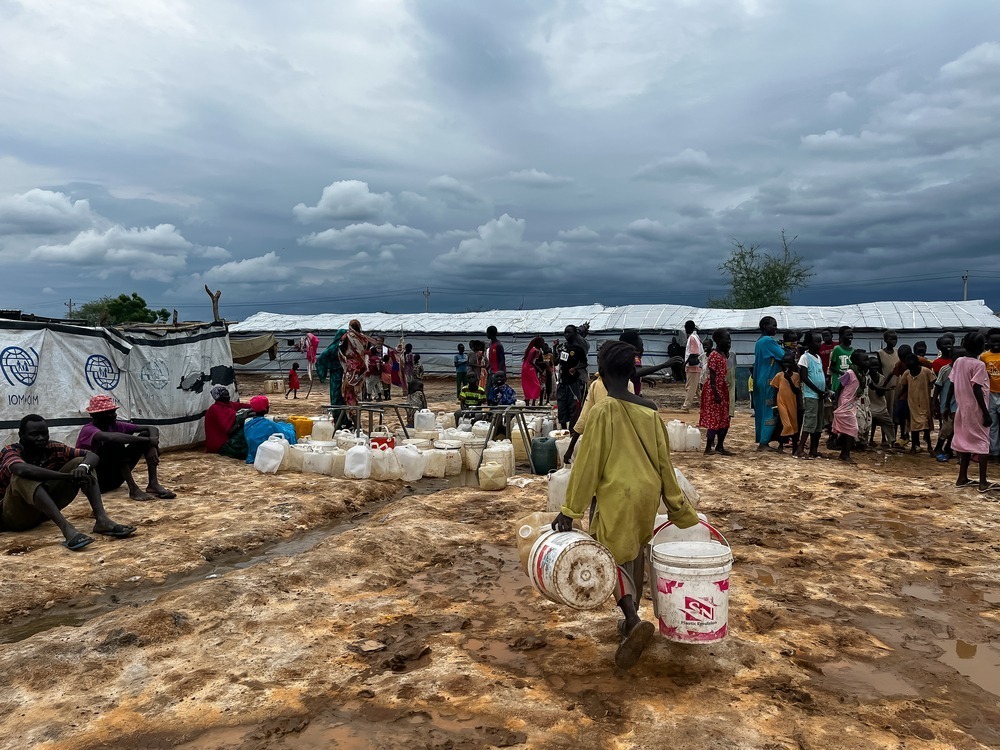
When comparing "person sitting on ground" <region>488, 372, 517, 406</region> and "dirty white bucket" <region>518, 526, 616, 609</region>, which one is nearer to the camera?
"dirty white bucket" <region>518, 526, 616, 609</region>

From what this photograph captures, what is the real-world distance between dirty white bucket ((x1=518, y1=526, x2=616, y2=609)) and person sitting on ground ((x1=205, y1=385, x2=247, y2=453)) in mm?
6803

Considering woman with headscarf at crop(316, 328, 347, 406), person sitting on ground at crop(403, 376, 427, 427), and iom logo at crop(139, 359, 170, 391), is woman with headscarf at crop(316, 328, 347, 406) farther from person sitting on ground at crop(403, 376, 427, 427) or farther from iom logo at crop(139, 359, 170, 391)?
iom logo at crop(139, 359, 170, 391)

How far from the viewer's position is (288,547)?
16.9ft

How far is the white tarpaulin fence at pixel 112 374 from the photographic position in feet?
23.7

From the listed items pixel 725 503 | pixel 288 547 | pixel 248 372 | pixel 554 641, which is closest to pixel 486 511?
pixel 288 547

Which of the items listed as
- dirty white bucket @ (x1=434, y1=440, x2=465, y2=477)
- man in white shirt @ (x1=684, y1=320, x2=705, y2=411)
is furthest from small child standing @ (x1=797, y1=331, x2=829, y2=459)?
dirty white bucket @ (x1=434, y1=440, x2=465, y2=477)

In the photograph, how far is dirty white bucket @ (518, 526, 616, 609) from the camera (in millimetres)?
2893

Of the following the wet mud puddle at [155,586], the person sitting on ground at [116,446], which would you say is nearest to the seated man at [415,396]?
the wet mud puddle at [155,586]

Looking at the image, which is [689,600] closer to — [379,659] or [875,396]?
[379,659]

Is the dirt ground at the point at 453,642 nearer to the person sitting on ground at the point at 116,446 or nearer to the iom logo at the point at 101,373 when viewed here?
the person sitting on ground at the point at 116,446

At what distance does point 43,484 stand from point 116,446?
3.58ft

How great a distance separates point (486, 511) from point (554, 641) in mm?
2738

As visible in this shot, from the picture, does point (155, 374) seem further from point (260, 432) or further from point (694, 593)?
point (694, 593)

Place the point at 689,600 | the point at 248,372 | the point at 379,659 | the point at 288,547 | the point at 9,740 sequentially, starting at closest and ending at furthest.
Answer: the point at 9,740, the point at 689,600, the point at 379,659, the point at 288,547, the point at 248,372
